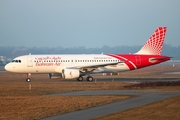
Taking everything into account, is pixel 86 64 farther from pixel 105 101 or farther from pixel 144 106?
pixel 144 106

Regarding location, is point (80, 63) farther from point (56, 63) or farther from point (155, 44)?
point (155, 44)

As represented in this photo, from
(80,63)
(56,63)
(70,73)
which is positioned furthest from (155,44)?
(56,63)

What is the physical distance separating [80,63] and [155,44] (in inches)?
452

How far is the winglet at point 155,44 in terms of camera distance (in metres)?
57.4

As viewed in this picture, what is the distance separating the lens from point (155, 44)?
2283 inches

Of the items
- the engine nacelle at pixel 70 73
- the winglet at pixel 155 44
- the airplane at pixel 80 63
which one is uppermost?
the winglet at pixel 155 44

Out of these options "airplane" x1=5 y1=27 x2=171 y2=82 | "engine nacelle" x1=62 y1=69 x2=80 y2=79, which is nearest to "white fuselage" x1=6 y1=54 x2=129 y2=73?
"airplane" x1=5 y1=27 x2=171 y2=82

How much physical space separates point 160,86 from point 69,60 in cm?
1752

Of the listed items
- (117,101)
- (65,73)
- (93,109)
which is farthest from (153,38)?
(93,109)

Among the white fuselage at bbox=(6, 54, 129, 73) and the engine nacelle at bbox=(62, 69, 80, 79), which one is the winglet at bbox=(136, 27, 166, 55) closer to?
the white fuselage at bbox=(6, 54, 129, 73)

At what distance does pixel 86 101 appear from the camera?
2662 centimetres

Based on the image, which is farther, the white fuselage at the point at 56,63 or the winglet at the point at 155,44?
the winglet at the point at 155,44

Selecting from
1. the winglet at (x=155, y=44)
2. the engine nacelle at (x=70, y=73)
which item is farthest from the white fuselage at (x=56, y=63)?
the winglet at (x=155, y=44)

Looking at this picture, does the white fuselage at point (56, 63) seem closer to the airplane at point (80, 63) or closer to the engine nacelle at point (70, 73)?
the airplane at point (80, 63)
